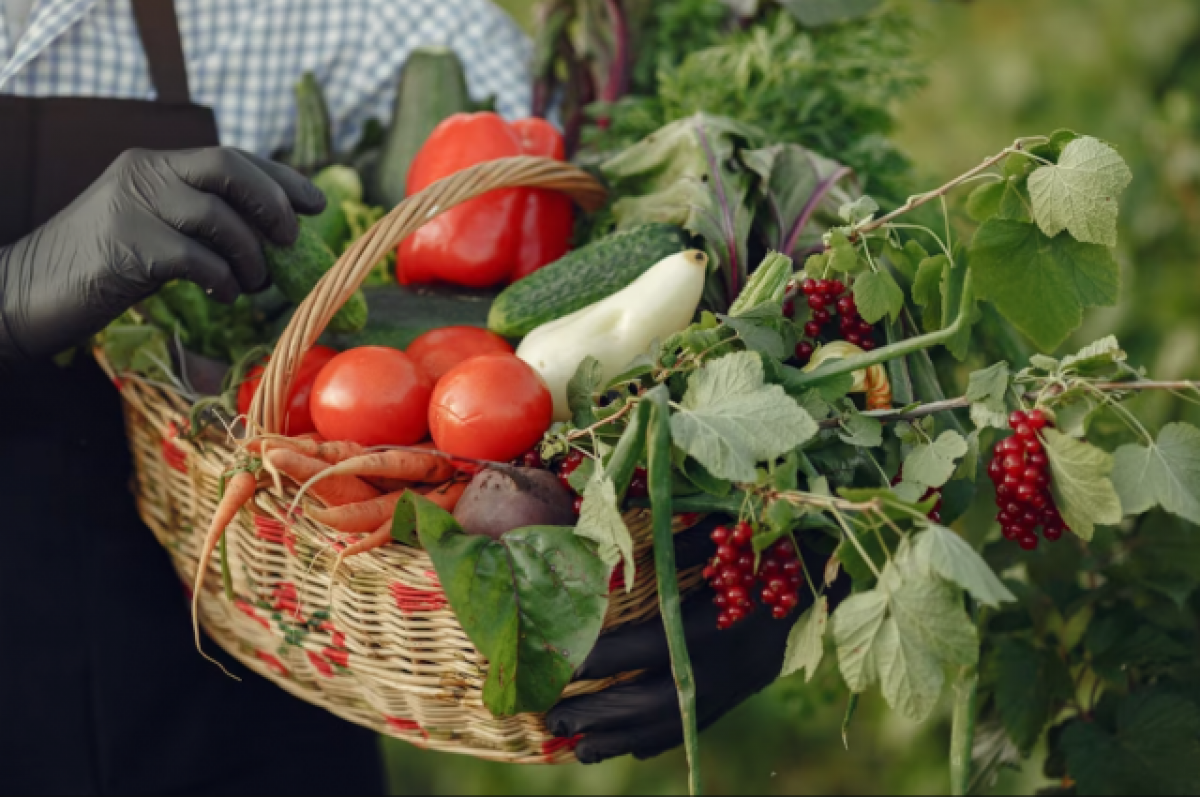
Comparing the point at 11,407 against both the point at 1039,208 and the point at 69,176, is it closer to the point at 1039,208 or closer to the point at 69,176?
the point at 69,176

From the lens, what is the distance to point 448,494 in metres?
0.91

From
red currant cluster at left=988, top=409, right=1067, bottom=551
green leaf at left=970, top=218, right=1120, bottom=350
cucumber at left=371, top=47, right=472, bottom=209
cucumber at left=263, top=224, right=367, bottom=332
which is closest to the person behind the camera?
red currant cluster at left=988, top=409, right=1067, bottom=551

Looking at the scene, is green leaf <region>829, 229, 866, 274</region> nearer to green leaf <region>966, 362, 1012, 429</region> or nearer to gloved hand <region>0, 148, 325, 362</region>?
green leaf <region>966, 362, 1012, 429</region>

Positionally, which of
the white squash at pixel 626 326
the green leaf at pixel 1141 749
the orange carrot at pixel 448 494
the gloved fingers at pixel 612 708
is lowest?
the green leaf at pixel 1141 749

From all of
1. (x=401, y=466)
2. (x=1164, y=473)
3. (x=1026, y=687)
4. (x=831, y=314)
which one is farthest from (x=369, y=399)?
(x=1026, y=687)

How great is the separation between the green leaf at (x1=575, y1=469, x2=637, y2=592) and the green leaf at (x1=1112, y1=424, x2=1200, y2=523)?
33cm

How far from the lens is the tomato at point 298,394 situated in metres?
1.01

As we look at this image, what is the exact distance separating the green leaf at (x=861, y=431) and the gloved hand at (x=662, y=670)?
0.55ft

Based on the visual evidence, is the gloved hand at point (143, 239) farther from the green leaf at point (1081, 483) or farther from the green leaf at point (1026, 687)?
the green leaf at point (1026, 687)

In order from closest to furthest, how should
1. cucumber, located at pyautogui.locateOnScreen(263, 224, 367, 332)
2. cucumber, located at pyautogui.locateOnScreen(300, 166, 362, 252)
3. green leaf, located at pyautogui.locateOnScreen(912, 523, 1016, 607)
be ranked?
green leaf, located at pyautogui.locateOnScreen(912, 523, 1016, 607) < cucumber, located at pyautogui.locateOnScreen(263, 224, 367, 332) < cucumber, located at pyautogui.locateOnScreen(300, 166, 362, 252)

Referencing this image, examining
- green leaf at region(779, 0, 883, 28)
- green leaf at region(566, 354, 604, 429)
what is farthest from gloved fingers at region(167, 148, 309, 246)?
green leaf at region(779, 0, 883, 28)

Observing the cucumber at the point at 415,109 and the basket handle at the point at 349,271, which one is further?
the cucumber at the point at 415,109

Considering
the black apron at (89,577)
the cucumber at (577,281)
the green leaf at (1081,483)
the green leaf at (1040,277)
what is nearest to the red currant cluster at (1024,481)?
the green leaf at (1081,483)

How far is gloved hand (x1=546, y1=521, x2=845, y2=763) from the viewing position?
0.88m
